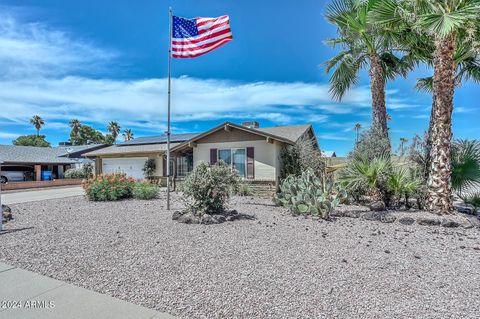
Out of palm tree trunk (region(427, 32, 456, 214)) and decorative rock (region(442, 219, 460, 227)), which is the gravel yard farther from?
palm tree trunk (region(427, 32, 456, 214))

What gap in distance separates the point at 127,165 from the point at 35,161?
13653 millimetres

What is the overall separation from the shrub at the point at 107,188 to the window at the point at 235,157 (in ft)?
17.0

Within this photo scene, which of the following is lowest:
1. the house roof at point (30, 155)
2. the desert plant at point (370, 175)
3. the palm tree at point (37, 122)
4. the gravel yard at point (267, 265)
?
the gravel yard at point (267, 265)

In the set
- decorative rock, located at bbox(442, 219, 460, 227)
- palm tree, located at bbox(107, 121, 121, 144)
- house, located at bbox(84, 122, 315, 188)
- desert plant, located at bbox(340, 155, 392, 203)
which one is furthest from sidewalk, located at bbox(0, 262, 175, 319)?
palm tree, located at bbox(107, 121, 121, 144)

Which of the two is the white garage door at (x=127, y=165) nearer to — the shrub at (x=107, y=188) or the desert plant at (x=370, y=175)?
the shrub at (x=107, y=188)

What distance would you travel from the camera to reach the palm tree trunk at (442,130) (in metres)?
7.61

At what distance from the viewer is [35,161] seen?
27.8 m

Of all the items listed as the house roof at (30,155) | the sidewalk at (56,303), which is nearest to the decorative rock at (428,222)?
the sidewalk at (56,303)

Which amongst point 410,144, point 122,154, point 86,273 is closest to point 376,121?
point 410,144

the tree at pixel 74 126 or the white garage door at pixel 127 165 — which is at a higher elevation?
the tree at pixel 74 126

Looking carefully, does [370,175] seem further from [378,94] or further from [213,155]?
[213,155]

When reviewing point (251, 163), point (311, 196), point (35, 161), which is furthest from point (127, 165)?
point (311, 196)

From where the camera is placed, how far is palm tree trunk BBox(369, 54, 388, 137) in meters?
10.6

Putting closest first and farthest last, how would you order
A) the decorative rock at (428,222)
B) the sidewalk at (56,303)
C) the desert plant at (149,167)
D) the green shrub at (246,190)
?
the sidewalk at (56,303) < the decorative rock at (428,222) < the green shrub at (246,190) < the desert plant at (149,167)
